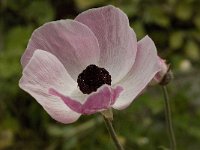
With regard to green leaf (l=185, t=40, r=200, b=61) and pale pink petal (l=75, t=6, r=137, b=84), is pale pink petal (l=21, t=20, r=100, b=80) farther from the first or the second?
green leaf (l=185, t=40, r=200, b=61)

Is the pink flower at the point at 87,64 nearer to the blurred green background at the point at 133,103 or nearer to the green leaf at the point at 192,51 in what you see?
the blurred green background at the point at 133,103

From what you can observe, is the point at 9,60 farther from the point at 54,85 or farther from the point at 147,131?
the point at 54,85

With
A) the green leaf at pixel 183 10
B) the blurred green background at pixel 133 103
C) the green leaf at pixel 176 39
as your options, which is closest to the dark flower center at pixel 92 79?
the blurred green background at pixel 133 103

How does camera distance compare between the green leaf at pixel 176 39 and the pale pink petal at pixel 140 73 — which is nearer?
the pale pink petal at pixel 140 73

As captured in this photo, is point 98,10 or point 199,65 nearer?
point 98,10

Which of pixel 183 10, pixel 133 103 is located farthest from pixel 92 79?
pixel 183 10

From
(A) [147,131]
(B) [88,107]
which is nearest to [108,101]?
(B) [88,107]
